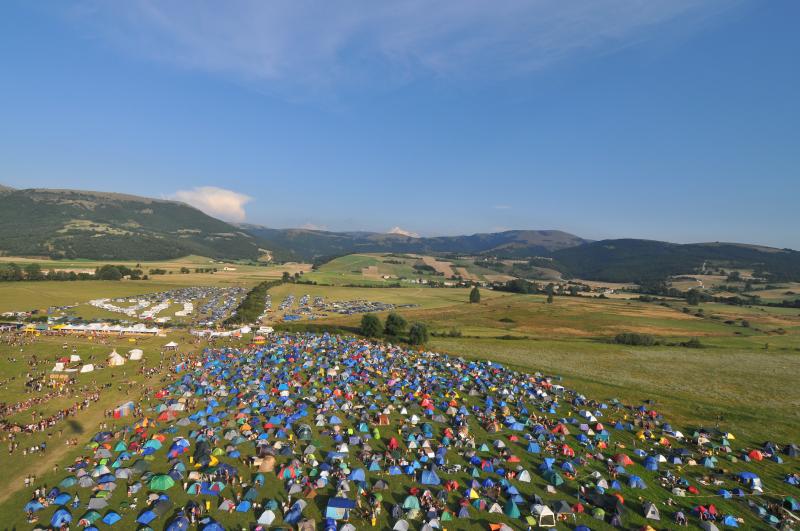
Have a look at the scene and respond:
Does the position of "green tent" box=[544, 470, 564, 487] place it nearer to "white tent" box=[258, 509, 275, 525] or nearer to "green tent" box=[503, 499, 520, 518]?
"green tent" box=[503, 499, 520, 518]

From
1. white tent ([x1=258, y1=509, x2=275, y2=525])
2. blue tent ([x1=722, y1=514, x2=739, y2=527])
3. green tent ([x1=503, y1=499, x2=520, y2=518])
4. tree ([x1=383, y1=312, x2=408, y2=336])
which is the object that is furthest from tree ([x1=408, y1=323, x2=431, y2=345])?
blue tent ([x1=722, y1=514, x2=739, y2=527])

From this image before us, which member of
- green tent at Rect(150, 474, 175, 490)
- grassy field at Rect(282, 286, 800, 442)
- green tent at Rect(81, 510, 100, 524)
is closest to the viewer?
green tent at Rect(81, 510, 100, 524)

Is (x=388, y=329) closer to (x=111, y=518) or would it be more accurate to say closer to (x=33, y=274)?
(x=111, y=518)

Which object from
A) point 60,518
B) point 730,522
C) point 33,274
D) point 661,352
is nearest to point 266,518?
point 60,518

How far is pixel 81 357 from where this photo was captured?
51.1m

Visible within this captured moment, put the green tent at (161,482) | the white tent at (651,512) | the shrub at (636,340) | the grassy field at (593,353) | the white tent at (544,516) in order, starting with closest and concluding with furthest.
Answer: the white tent at (544,516)
the white tent at (651,512)
the green tent at (161,482)
the grassy field at (593,353)
the shrub at (636,340)

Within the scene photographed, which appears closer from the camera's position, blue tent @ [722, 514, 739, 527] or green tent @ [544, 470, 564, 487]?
blue tent @ [722, 514, 739, 527]

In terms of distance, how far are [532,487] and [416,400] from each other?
53.3ft

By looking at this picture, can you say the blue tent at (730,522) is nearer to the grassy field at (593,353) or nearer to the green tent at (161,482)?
the grassy field at (593,353)

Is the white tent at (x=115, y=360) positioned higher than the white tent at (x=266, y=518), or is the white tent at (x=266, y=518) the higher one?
the white tent at (x=266, y=518)

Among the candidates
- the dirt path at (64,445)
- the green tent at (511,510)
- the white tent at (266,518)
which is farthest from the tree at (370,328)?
the white tent at (266,518)

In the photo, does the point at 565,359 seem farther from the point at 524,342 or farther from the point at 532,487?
the point at 532,487

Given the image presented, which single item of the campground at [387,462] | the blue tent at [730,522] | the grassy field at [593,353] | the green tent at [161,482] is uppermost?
the blue tent at [730,522]

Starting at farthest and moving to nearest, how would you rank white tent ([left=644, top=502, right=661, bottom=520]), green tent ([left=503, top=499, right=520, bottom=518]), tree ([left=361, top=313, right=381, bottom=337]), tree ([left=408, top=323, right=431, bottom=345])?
tree ([left=361, top=313, right=381, bottom=337]) < tree ([left=408, top=323, right=431, bottom=345]) < white tent ([left=644, top=502, right=661, bottom=520]) < green tent ([left=503, top=499, right=520, bottom=518])
